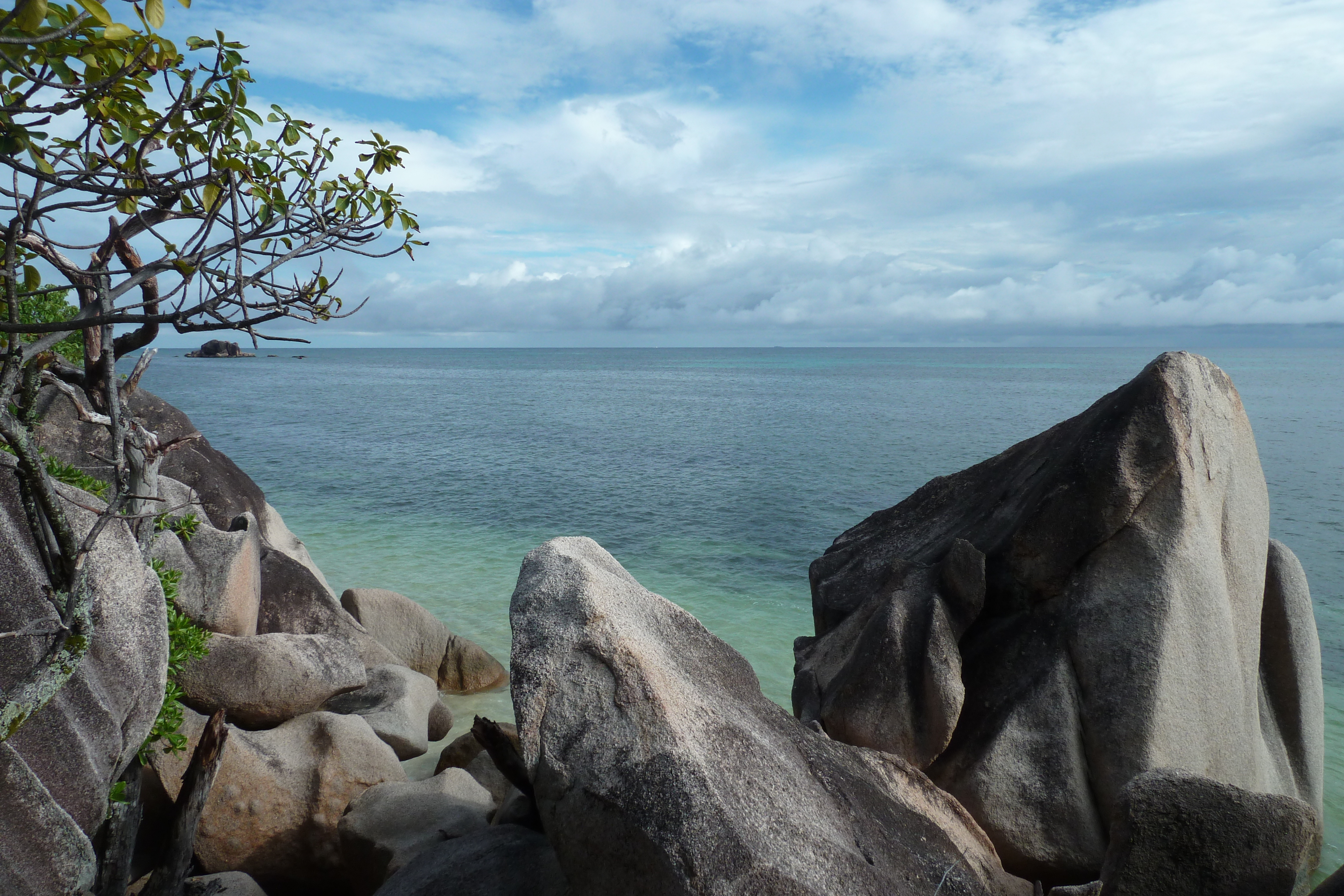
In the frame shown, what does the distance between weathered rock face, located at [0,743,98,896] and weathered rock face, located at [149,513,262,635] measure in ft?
14.9

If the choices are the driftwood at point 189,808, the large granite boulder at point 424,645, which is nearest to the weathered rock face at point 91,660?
the driftwood at point 189,808

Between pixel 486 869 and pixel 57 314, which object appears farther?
pixel 57 314

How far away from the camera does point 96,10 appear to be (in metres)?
2.81

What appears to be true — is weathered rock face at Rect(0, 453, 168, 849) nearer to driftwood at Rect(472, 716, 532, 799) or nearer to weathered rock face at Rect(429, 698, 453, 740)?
driftwood at Rect(472, 716, 532, 799)

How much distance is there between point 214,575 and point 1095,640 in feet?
29.9

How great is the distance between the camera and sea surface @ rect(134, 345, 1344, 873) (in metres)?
18.0

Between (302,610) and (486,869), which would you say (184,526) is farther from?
(486,869)

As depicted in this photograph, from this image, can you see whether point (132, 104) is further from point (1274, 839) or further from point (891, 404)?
point (891, 404)

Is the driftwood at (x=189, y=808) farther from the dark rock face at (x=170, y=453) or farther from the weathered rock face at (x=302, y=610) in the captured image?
the dark rock face at (x=170, y=453)

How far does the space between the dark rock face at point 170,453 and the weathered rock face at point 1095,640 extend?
912 centimetres

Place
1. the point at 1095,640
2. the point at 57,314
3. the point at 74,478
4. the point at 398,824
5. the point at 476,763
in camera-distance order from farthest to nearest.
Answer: the point at 57,314 → the point at 476,763 → the point at 74,478 → the point at 398,824 → the point at 1095,640

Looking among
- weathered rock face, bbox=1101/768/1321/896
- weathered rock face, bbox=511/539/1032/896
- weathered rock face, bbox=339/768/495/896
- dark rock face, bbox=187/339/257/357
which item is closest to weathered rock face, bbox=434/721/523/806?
weathered rock face, bbox=339/768/495/896

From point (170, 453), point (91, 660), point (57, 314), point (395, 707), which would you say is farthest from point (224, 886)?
point (57, 314)

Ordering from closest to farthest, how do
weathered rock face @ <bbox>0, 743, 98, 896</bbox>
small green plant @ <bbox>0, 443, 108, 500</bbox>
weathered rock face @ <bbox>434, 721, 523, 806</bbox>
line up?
1. weathered rock face @ <bbox>0, 743, 98, 896</bbox>
2. small green plant @ <bbox>0, 443, 108, 500</bbox>
3. weathered rock face @ <bbox>434, 721, 523, 806</bbox>
